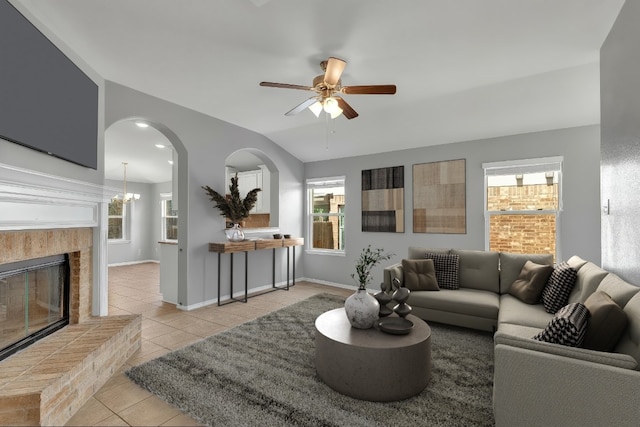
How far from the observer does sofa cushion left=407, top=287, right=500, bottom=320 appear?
3.21 metres

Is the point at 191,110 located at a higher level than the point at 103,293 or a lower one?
higher

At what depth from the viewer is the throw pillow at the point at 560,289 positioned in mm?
2777

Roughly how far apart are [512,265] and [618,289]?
5.52 ft

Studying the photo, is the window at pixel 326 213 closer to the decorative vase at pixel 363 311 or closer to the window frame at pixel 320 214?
the window frame at pixel 320 214

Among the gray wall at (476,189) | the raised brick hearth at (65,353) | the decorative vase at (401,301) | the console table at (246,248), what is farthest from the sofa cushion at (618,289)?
the console table at (246,248)

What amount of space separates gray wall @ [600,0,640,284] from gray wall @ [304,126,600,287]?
54.3 inches

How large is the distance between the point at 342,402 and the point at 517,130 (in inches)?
157

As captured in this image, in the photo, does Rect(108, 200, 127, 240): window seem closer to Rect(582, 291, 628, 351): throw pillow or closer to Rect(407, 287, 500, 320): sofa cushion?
Rect(407, 287, 500, 320): sofa cushion

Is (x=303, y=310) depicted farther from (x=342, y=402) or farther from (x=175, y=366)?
(x=342, y=402)

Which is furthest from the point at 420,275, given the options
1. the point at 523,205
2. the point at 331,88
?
the point at 331,88

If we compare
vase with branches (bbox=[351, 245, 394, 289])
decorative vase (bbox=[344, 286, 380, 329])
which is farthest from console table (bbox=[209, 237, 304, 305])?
decorative vase (bbox=[344, 286, 380, 329])

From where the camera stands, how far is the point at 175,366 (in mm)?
2598

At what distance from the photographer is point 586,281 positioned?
2490 millimetres

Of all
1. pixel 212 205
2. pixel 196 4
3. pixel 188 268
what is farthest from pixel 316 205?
pixel 196 4
